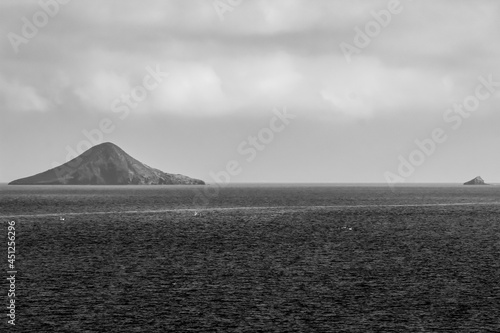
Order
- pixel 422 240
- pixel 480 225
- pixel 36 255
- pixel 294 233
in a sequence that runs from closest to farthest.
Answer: pixel 36 255
pixel 422 240
pixel 294 233
pixel 480 225

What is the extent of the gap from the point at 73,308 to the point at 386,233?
75132 millimetres

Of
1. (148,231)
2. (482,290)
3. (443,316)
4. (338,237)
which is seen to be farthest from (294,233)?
(443,316)

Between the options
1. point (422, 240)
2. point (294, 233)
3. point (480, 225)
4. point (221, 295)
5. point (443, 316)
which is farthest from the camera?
point (480, 225)

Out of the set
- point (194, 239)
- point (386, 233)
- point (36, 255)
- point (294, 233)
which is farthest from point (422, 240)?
point (36, 255)

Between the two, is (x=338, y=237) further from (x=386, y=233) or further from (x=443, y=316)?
(x=443, y=316)

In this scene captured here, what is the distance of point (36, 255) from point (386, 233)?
62.9 meters

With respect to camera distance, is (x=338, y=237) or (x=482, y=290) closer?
(x=482, y=290)

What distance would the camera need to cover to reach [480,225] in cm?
12838

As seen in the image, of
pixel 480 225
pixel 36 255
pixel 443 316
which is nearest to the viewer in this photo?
pixel 443 316

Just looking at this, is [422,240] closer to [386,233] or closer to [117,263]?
[386,233]

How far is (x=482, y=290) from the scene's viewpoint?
5272cm
